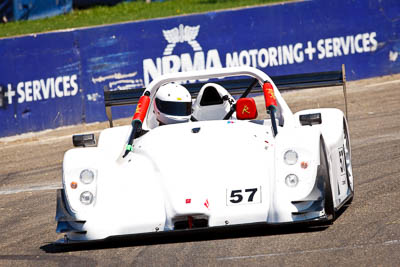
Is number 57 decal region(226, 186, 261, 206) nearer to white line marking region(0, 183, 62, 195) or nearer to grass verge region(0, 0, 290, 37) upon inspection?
white line marking region(0, 183, 62, 195)

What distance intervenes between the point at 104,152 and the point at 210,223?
4.61ft

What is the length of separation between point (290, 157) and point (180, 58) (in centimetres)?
943

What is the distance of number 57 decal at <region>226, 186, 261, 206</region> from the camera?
6.86 meters

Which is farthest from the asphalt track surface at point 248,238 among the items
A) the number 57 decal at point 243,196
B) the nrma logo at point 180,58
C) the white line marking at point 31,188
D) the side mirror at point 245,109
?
the nrma logo at point 180,58

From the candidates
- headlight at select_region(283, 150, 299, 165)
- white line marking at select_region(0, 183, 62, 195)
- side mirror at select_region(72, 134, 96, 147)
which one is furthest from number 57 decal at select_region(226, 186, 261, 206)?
white line marking at select_region(0, 183, 62, 195)

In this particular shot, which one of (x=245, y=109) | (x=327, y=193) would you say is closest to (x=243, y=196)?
(x=327, y=193)

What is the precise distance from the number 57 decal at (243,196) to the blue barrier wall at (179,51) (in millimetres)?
9276

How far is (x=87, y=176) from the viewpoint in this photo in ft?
24.0

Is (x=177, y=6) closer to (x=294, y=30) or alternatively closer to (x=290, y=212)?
(x=294, y=30)

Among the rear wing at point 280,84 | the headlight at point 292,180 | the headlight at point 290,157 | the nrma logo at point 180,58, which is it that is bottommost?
the headlight at point 292,180

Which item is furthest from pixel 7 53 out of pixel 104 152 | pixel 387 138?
pixel 104 152

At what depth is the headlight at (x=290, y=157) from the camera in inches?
280

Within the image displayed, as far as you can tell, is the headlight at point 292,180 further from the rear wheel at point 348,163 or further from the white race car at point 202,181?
the rear wheel at point 348,163

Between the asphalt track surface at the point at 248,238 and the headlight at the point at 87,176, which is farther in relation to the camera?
the headlight at the point at 87,176
